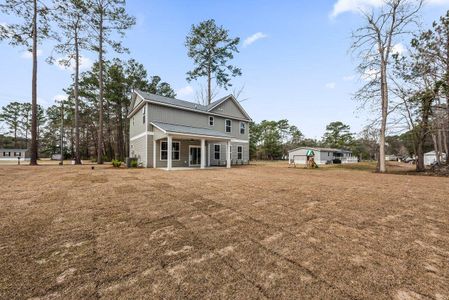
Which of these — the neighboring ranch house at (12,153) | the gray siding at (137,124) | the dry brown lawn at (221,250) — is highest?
the gray siding at (137,124)

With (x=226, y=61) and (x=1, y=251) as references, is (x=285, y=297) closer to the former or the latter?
(x=1, y=251)

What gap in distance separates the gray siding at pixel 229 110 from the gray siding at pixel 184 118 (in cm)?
65

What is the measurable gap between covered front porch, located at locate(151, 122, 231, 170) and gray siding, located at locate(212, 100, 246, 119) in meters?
3.54

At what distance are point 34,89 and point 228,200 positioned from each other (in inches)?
777

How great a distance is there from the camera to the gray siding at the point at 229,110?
65.8ft

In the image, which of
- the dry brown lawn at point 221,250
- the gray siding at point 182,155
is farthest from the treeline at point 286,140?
the dry brown lawn at point 221,250

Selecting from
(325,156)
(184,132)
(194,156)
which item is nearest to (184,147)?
(194,156)

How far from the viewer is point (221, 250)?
241cm

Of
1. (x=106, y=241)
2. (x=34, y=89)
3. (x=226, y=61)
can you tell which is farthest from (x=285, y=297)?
(x=226, y=61)

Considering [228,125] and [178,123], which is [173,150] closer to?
[178,123]

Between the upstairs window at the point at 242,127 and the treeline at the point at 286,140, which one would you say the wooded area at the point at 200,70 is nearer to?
the upstairs window at the point at 242,127

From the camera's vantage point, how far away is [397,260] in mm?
2213

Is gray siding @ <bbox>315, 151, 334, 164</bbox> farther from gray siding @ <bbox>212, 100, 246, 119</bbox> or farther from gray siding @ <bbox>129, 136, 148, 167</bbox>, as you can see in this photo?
gray siding @ <bbox>129, 136, 148, 167</bbox>

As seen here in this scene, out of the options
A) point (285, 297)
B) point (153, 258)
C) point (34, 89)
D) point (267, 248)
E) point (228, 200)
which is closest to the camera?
point (285, 297)
